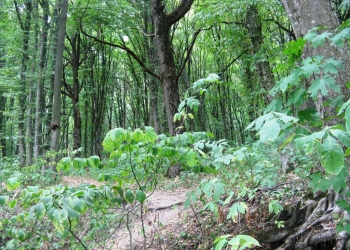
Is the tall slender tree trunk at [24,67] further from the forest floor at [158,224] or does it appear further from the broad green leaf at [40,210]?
the broad green leaf at [40,210]

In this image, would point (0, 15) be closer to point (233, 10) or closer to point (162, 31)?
point (162, 31)

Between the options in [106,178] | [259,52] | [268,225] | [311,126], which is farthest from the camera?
[259,52]

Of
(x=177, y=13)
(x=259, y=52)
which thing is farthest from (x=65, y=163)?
(x=177, y=13)

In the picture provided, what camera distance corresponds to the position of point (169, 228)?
4.84 m

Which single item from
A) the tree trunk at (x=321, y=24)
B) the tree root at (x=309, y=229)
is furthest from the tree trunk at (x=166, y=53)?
the tree trunk at (x=321, y=24)

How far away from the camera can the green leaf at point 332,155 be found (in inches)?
48.5

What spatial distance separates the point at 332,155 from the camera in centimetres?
125

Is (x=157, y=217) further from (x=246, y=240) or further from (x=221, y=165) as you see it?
(x=246, y=240)

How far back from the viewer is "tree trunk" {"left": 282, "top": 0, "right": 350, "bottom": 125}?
8.15ft

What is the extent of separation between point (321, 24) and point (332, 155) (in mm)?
1974

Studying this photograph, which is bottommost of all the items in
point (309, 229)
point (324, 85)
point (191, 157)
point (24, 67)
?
point (309, 229)

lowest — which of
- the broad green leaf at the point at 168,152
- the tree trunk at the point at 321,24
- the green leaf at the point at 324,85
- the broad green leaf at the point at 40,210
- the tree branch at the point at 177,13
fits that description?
the broad green leaf at the point at 40,210

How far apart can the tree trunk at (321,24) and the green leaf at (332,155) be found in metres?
1.42

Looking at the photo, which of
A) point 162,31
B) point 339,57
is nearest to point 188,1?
point 162,31
